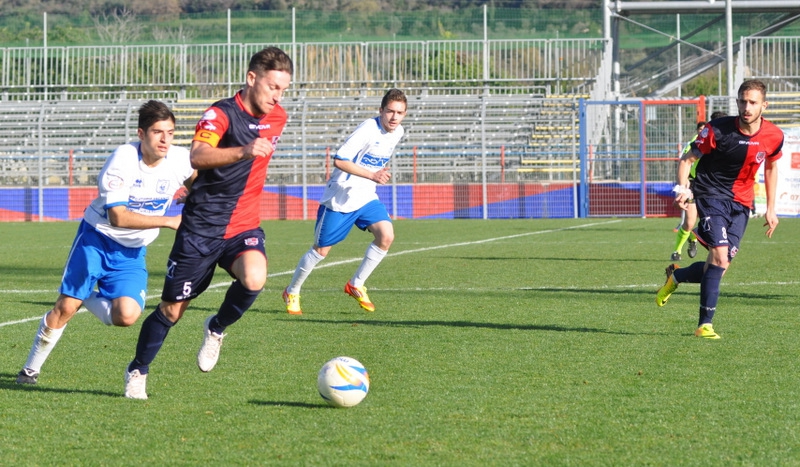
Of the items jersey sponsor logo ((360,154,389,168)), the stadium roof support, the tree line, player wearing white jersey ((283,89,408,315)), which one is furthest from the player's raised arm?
the tree line

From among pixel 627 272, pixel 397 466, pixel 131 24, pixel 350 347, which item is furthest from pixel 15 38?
pixel 397 466

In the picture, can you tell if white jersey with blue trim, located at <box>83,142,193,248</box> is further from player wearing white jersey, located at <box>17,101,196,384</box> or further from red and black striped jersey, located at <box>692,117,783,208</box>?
red and black striped jersey, located at <box>692,117,783,208</box>

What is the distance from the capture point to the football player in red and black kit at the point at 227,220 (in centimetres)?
557

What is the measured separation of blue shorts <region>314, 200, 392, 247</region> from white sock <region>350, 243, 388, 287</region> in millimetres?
256

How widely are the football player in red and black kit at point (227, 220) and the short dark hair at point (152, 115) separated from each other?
0.92 feet

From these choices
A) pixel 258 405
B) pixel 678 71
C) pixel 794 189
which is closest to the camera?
pixel 258 405

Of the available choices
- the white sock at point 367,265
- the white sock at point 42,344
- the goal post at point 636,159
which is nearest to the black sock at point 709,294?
the white sock at point 367,265

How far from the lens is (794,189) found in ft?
76.4

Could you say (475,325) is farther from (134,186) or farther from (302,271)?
(134,186)

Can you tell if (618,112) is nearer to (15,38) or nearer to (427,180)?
(427,180)

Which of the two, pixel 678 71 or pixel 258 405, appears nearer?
pixel 258 405

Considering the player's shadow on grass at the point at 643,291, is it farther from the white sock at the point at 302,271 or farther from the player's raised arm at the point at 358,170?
the player's raised arm at the point at 358,170

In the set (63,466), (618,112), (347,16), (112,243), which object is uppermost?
(347,16)

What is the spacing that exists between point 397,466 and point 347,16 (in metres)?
37.9
